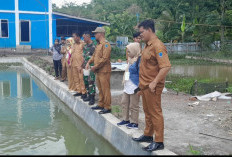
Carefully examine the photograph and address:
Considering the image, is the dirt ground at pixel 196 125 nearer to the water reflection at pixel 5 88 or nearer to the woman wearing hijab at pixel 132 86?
the woman wearing hijab at pixel 132 86

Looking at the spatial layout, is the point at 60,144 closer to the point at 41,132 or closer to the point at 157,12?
the point at 41,132

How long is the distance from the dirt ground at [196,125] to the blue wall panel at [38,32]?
2003cm

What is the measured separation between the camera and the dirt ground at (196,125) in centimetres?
484

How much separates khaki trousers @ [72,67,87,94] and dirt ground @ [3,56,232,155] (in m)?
0.90

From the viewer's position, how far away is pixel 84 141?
6270 mm

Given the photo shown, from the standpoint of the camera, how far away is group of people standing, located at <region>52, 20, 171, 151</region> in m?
4.36

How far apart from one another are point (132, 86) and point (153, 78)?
1.29 m

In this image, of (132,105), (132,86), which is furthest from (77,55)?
(132,105)

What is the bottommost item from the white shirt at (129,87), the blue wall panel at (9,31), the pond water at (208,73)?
the pond water at (208,73)

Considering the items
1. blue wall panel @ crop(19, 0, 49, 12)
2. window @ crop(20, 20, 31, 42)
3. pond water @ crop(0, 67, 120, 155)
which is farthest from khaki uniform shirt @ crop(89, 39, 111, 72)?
window @ crop(20, 20, 31, 42)

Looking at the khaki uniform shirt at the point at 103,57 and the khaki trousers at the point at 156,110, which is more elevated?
the khaki uniform shirt at the point at 103,57

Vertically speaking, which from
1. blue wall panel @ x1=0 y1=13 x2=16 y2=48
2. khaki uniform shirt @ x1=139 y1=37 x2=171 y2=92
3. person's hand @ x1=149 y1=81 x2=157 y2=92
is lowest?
person's hand @ x1=149 y1=81 x2=157 y2=92

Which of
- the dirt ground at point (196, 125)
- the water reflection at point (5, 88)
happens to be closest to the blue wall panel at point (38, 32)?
the water reflection at point (5, 88)

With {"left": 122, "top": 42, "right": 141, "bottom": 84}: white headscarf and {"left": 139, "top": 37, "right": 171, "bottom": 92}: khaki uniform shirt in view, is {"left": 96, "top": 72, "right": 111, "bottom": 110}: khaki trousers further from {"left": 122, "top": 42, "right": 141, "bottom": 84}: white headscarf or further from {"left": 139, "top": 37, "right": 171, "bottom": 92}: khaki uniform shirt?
{"left": 139, "top": 37, "right": 171, "bottom": 92}: khaki uniform shirt
